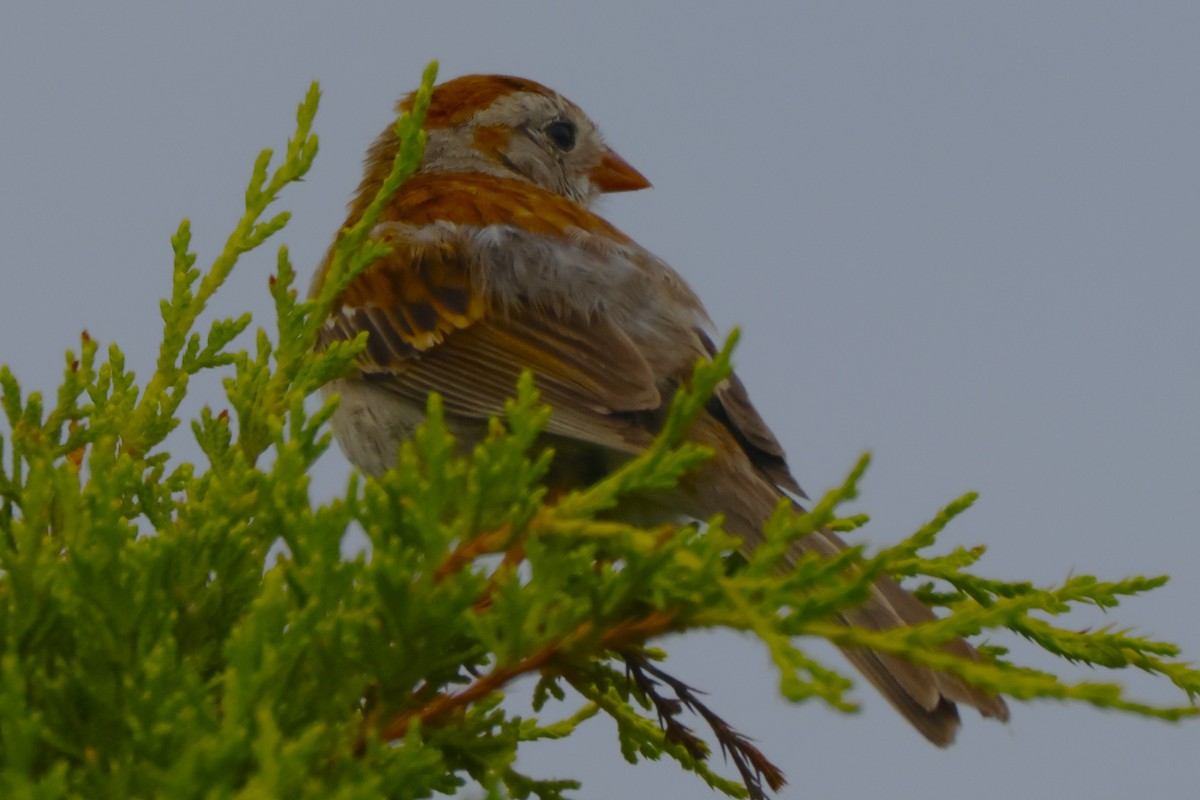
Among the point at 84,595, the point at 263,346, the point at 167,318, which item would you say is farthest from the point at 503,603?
the point at 167,318

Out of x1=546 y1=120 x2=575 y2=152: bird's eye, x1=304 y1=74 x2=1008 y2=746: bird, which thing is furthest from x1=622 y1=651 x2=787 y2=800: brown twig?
x1=546 y1=120 x2=575 y2=152: bird's eye

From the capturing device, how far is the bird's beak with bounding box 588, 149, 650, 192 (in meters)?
6.03

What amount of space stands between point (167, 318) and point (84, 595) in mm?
1036

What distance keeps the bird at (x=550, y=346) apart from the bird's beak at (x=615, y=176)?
1.00 meters

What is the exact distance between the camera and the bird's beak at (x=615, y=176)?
6.03 m

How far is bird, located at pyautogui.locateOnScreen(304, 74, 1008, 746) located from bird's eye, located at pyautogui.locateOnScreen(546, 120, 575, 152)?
33.1 inches

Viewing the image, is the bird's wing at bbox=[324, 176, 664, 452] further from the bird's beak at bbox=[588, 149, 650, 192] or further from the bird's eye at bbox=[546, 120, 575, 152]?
the bird's beak at bbox=[588, 149, 650, 192]

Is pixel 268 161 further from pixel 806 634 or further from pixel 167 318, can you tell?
pixel 806 634

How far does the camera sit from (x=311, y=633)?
2.08 m

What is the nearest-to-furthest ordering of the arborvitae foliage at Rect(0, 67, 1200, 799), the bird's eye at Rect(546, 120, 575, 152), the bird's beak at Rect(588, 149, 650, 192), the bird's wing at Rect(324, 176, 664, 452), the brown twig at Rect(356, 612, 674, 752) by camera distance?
1. the arborvitae foliage at Rect(0, 67, 1200, 799)
2. the brown twig at Rect(356, 612, 674, 752)
3. the bird's wing at Rect(324, 176, 664, 452)
4. the bird's eye at Rect(546, 120, 575, 152)
5. the bird's beak at Rect(588, 149, 650, 192)

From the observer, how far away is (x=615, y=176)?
6047 mm

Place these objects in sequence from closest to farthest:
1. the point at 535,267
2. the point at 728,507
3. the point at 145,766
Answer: the point at 145,766 → the point at 728,507 → the point at 535,267

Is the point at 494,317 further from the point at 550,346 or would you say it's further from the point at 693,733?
the point at 693,733

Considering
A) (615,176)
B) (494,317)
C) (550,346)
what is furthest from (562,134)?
(550,346)
